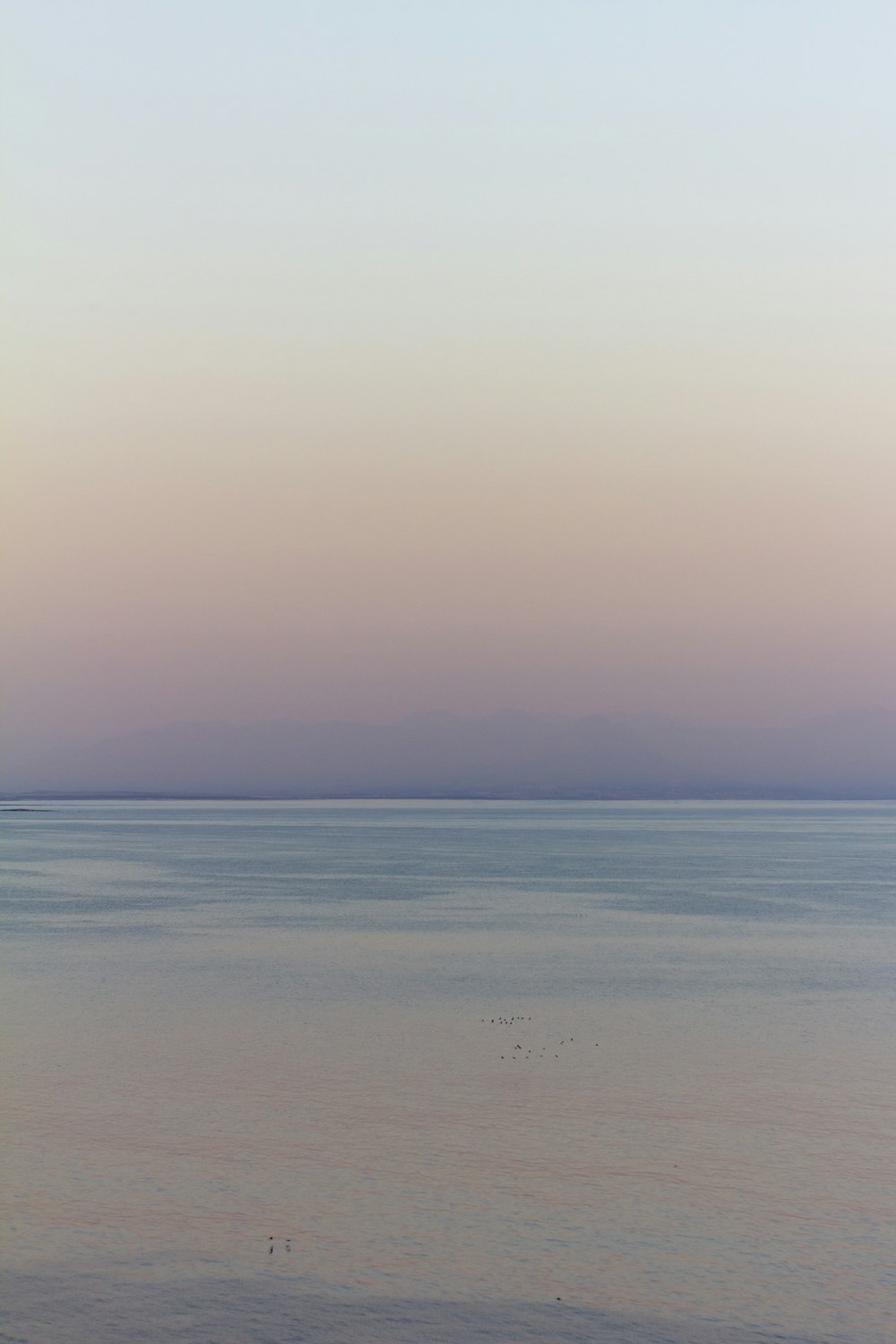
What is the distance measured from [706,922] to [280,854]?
6262cm

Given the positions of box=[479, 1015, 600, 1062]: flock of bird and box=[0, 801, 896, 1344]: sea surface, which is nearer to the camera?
box=[0, 801, 896, 1344]: sea surface

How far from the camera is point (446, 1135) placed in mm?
23359

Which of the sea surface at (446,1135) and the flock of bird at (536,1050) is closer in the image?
the sea surface at (446,1135)

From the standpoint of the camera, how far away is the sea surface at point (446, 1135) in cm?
1648

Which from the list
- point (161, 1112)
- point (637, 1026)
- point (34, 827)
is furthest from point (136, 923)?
point (34, 827)

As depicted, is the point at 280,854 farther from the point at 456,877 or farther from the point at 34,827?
the point at 34,827

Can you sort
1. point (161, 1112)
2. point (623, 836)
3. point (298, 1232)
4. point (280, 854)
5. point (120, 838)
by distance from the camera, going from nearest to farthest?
1. point (298, 1232)
2. point (161, 1112)
3. point (280, 854)
4. point (120, 838)
5. point (623, 836)

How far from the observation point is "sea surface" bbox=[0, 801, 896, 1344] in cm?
1648

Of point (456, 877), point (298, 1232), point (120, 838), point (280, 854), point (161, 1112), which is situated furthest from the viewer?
point (120, 838)

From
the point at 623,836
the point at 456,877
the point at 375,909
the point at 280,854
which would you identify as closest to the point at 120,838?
the point at 280,854

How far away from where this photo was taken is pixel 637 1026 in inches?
1310

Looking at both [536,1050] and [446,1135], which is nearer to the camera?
[446,1135]

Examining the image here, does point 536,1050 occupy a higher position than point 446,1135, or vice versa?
point 536,1050

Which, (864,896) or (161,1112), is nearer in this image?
(161,1112)
